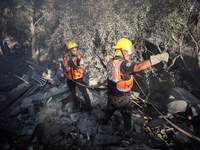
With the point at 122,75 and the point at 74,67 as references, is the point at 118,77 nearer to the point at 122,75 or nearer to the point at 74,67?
the point at 122,75

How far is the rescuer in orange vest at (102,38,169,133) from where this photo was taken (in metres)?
2.26

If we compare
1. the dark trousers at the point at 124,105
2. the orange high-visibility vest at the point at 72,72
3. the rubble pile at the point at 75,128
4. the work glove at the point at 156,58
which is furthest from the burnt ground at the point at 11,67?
the work glove at the point at 156,58

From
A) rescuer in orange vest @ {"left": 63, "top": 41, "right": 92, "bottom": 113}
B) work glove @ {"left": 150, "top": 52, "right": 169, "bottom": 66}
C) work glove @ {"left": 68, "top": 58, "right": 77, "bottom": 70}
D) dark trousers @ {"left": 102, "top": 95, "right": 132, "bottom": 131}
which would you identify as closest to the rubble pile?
dark trousers @ {"left": 102, "top": 95, "right": 132, "bottom": 131}

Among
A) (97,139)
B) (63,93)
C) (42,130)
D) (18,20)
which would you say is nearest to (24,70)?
(18,20)

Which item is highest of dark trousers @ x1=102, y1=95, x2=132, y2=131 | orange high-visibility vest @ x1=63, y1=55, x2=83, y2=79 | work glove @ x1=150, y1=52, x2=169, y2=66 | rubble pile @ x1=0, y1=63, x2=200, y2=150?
work glove @ x1=150, y1=52, x2=169, y2=66

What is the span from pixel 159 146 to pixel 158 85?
13.3 ft

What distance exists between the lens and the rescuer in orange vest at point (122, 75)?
2261mm

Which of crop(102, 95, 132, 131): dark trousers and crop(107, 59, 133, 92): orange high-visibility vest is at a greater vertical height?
crop(107, 59, 133, 92): orange high-visibility vest

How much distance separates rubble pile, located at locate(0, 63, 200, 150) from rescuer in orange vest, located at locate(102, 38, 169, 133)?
Answer: 1.86 ft

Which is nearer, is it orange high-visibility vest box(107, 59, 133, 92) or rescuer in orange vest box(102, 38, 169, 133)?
rescuer in orange vest box(102, 38, 169, 133)

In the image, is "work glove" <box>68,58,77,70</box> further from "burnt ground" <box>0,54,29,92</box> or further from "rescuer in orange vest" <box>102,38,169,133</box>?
"burnt ground" <box>0,54,29,92</box>

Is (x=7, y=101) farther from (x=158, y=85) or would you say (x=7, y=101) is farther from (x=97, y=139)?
(x=158, y=85)

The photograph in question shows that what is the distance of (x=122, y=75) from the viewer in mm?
2523

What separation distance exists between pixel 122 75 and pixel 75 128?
2.23 metres
